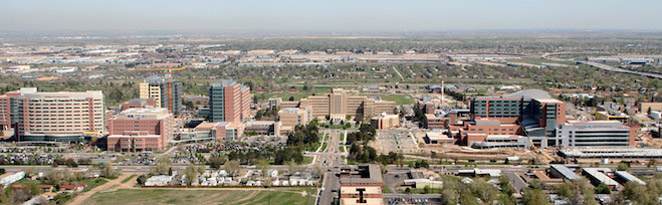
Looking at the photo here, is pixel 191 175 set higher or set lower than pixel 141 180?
higher

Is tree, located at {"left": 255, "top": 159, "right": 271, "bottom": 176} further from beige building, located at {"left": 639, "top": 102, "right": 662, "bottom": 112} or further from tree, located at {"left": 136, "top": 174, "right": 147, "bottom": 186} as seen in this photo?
beige building, located at {"left": 639, "top": 102, "right": 662, "bottom": 112}

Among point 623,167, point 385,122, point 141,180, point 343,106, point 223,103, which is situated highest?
point 223,103

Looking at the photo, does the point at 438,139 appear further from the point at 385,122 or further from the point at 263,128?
the point at 263,128

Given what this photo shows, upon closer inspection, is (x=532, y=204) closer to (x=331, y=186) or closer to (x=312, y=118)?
(x=331, y=186)

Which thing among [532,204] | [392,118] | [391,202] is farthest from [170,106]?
[532,204]

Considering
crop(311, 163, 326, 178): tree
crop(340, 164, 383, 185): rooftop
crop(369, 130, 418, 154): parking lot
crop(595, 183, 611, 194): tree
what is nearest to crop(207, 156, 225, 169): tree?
crop(311, 163, 326, 178): tree

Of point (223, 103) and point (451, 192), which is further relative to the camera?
point (223, 103)

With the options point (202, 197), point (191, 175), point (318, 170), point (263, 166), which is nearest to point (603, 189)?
point (318, 170)
